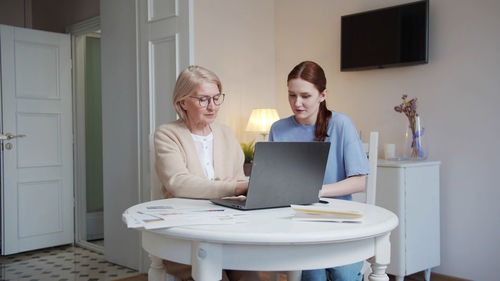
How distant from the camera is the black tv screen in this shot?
10.3ft

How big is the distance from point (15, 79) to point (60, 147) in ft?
Result: 2.37

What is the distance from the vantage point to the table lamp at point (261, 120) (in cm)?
366

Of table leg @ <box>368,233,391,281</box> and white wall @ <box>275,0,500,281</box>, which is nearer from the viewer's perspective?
table leg @ <box>368,233,391,281</box>

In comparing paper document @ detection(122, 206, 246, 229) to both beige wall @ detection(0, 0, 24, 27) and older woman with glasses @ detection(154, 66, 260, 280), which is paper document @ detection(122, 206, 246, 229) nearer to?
older woman with glasses @ detection(154, 66, 260, 280)

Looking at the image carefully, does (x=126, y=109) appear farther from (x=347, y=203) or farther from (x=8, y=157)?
(x=347, y=203)

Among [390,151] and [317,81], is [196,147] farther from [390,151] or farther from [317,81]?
[390,151]

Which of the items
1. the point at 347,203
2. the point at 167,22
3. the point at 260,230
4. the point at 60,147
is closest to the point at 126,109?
the point at 167,22

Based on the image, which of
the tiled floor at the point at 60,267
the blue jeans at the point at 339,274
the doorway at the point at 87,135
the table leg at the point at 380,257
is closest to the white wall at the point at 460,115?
the blue jeans at the point at 339,274

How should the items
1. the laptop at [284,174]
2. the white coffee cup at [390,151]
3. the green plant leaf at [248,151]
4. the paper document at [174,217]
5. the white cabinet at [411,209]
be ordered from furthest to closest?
the green plant leaf at [248,151], the white coffee cup at [390,151], the white cabinet at [411,209], the laptop at [284,174], the paper document at [174,217]

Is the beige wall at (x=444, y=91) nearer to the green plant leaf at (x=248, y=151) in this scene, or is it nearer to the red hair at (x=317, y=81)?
the green plant leaf at (x=248, y=151)

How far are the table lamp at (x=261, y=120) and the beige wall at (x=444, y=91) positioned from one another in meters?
0.15

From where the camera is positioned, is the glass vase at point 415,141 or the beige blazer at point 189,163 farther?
the glass vase at point 415,141

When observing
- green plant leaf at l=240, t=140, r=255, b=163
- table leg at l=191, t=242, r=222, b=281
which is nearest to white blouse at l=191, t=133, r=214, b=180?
table leg at l=191, t=242, r=222, b=281

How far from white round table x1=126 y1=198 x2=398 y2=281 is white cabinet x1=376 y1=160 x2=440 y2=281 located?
1.66 meters
